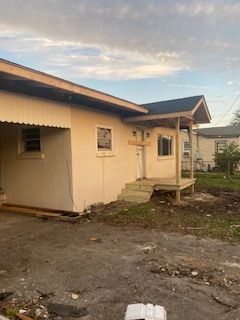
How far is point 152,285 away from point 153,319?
1033 mm

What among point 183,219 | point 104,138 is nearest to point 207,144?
point 104,138

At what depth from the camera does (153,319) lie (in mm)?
3053

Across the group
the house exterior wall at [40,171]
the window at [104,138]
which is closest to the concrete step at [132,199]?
the window at [104,138]

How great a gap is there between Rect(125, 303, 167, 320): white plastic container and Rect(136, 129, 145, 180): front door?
904 cm

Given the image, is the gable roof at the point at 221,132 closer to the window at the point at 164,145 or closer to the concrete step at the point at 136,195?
the window at the point at 164,145

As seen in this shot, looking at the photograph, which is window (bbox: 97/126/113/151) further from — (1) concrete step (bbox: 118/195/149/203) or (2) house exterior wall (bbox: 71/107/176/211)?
(1) concrete step (bbox: 118/195/149/203)

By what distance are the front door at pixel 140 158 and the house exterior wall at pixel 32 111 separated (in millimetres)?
4453

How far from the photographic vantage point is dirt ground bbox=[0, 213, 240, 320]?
11.8ft

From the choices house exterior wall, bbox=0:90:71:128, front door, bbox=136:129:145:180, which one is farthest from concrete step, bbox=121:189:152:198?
house exterior wall, bbox=0:90:71:128

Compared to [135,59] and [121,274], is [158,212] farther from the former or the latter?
[135,59]

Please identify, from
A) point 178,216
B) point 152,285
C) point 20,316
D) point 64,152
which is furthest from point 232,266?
point 64,152

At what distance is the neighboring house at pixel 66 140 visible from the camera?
707cm

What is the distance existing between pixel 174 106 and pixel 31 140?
4.92m

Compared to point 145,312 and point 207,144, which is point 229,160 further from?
point 145,312
